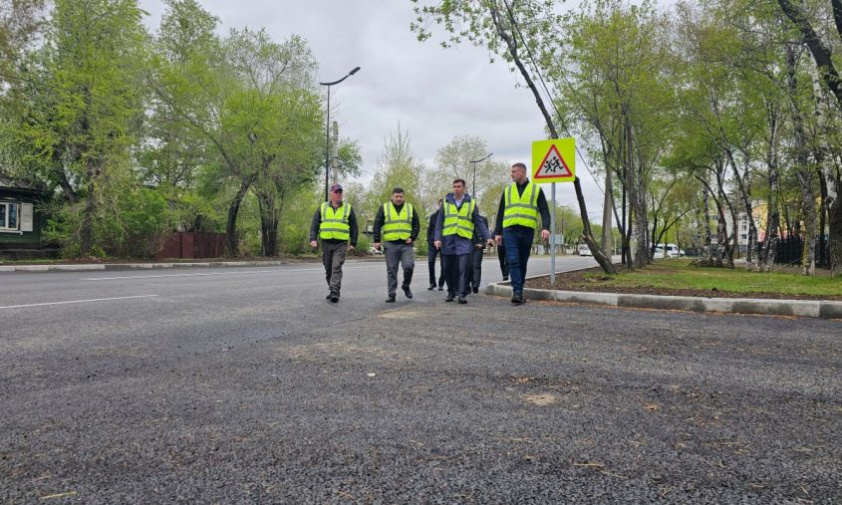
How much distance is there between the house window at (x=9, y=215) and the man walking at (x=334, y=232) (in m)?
24.0

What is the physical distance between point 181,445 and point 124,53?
24032 mm

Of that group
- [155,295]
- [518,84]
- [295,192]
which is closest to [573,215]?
[295,192]

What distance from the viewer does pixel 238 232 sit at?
2784cm

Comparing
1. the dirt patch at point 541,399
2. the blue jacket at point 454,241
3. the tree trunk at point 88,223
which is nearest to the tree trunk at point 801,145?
the blue jacket at point 454,241

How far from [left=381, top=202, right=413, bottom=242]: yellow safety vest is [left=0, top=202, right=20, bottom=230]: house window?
81.0 ft

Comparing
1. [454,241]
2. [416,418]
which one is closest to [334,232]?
[454,241]

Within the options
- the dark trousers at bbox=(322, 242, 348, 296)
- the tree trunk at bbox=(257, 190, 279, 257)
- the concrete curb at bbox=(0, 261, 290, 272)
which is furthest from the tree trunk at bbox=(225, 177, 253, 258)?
the dark trousers at bbox=(322, 242, 348, 296)

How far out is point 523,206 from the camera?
7.61 m

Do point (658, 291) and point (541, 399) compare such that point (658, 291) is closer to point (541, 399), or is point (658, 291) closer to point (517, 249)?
point (517, 249)

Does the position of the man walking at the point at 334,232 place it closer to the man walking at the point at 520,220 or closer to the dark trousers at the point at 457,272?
the dark trousers at the point at 457,272

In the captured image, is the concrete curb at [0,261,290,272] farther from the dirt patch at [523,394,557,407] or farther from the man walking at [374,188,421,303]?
the dirt patch at [523,394,557,407]

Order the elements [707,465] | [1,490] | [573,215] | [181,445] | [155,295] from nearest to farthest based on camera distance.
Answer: [1,490], [707,465], [181,445], [155,295], [573,215]

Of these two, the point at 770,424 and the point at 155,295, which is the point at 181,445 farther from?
the point at 155,295

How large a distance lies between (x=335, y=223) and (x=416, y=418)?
578 cm
